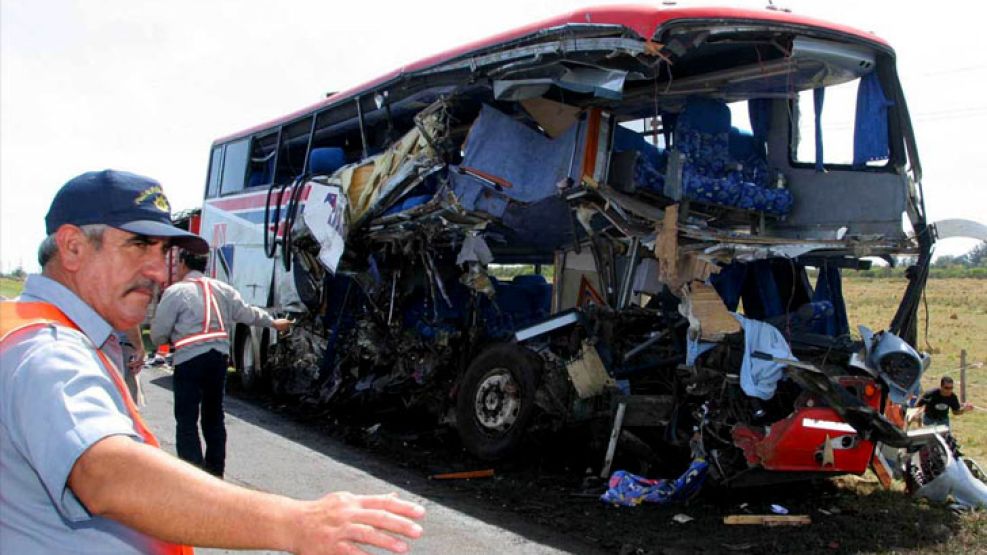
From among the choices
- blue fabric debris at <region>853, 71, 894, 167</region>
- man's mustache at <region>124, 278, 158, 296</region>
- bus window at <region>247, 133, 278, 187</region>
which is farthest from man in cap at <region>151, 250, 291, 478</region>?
Answer: bus window at <region>247, 133, 278, 187</region>

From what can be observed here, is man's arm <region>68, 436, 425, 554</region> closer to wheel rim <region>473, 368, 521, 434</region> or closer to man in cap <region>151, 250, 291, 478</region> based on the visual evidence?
man in cap <region>151, 250, 291, 478</region>

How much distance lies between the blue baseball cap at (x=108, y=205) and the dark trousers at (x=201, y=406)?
3991mm

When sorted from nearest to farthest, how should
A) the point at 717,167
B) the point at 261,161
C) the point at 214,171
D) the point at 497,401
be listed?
the point at 717,167
the point at 497,401
the point at 261,161
the point at 214,171

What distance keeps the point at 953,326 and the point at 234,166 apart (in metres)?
23.0

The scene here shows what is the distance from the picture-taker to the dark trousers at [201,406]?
5652mm

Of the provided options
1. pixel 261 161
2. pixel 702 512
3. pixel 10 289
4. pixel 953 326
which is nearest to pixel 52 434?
pixel 702 512

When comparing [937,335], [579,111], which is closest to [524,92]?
[579,111]

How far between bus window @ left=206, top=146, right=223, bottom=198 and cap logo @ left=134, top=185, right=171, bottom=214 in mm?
12215

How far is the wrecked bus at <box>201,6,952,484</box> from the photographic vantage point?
6.02 metres

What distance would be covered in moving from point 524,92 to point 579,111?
1.77 ft

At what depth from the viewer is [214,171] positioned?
14031 millimetres

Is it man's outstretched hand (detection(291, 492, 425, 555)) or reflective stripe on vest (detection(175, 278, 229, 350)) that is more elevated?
man's outstretched hand (detection(291, 492, 425, 555))

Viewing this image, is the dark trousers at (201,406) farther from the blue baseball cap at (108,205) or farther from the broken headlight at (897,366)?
the broken headlight at (897,366)

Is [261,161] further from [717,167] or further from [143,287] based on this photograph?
[143,287]
